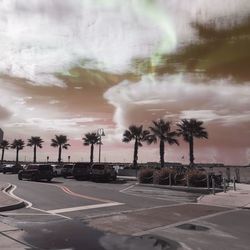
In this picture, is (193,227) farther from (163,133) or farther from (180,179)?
(163,133)

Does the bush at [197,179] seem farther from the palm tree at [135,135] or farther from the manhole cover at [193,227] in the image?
the palm tree at [135,135]

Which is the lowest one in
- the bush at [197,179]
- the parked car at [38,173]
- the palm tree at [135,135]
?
the bush at [197,179]

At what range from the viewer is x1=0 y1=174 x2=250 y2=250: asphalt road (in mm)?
10742

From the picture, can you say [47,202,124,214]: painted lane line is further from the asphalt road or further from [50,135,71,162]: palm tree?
[50,135,71,162]: palm tree

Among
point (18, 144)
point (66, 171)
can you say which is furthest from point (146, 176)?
point (18, 144)

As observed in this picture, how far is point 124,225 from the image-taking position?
13.5 m

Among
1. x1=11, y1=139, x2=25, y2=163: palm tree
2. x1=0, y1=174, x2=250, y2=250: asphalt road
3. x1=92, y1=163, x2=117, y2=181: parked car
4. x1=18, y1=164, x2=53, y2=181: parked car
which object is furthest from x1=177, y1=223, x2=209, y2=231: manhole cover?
x1=11, y1=139, x2=25, y2=163: palm tree

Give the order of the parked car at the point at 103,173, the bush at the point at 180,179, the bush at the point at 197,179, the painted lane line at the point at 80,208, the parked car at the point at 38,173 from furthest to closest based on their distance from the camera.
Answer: the parked car at the point at 103,173 < the parked car at the point at 38,173 < the bush at the point at 180,179 < the bush at the point at 197,179 < the painted lane line at the point at 80,208

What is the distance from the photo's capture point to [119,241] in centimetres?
1095

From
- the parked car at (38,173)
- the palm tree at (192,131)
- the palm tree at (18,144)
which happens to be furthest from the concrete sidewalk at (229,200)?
the palm tree at (18,144)

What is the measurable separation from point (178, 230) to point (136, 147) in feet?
237

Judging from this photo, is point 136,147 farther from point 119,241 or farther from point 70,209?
point 119,241

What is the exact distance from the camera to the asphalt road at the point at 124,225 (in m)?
10.7

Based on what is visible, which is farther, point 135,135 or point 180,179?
point 135,135
